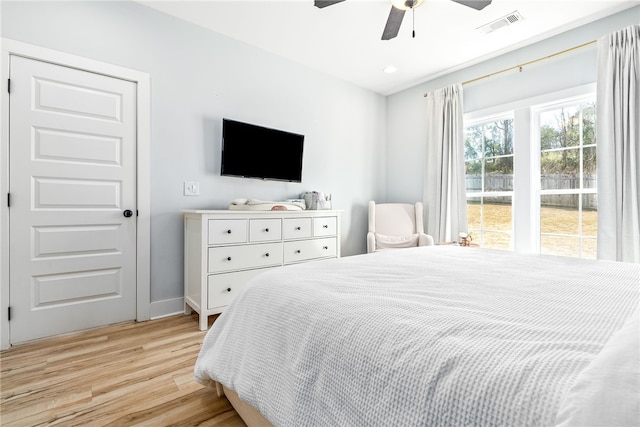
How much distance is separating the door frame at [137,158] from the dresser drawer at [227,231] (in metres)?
0.60

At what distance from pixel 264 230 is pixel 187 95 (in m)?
1.38

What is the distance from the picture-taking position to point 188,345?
6.51 ft

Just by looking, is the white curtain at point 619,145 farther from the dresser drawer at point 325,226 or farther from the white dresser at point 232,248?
the white dresser at point 232,248

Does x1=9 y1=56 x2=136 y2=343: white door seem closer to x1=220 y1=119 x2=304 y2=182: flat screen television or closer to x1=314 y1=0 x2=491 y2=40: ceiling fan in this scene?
x1=220 y1=119 x2=304 y2=182: flat screen television

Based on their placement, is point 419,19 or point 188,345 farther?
point 419,19

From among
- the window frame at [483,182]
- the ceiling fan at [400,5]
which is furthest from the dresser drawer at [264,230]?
the window frame at [483,182]

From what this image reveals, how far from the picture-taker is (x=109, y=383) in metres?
1.53

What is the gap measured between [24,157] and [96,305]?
1136 mm

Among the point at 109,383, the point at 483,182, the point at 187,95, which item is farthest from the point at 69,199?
the point at 483,182

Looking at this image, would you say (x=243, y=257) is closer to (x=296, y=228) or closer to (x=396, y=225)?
(x=296, y=228)

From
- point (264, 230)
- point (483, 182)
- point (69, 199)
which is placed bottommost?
point (264, 230)

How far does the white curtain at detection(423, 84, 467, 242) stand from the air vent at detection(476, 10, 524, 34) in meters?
0.71

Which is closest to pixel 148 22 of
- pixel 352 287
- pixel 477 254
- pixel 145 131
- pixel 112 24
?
pixel 112 24

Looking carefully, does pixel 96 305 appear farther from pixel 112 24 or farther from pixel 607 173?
pixel 607 173
